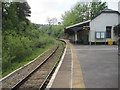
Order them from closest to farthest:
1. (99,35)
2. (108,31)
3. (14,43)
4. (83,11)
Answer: (14,43)
(99,35)
(108,31)
(83,11)

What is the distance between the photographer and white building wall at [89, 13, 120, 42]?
67.4ft

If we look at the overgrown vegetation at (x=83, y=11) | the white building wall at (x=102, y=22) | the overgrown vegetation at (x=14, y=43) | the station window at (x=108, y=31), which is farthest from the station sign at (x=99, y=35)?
the overgrown vegetation at (x=83, y=11)

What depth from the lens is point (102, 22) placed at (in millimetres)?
20688

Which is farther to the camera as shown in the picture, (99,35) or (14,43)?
(99,35)

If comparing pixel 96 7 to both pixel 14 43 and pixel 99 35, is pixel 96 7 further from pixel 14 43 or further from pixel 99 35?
pixel 14 43

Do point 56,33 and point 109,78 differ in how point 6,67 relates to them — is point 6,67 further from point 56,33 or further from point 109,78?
point 56,33

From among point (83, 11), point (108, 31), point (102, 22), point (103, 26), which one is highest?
point (83, 11)

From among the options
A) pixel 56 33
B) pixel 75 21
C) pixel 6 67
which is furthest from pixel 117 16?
pixel 56 33

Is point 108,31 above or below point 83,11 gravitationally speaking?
below

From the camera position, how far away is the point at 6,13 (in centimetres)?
1711

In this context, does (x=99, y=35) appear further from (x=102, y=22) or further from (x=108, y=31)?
(x=102, y=22)

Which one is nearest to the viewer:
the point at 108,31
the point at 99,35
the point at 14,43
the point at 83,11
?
the point at 14,43

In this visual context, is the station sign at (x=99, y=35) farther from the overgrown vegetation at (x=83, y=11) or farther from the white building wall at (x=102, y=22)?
the overgrown vegetation at (x=83, y=11)

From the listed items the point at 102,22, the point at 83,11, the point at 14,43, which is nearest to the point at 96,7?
the point at 83,11
